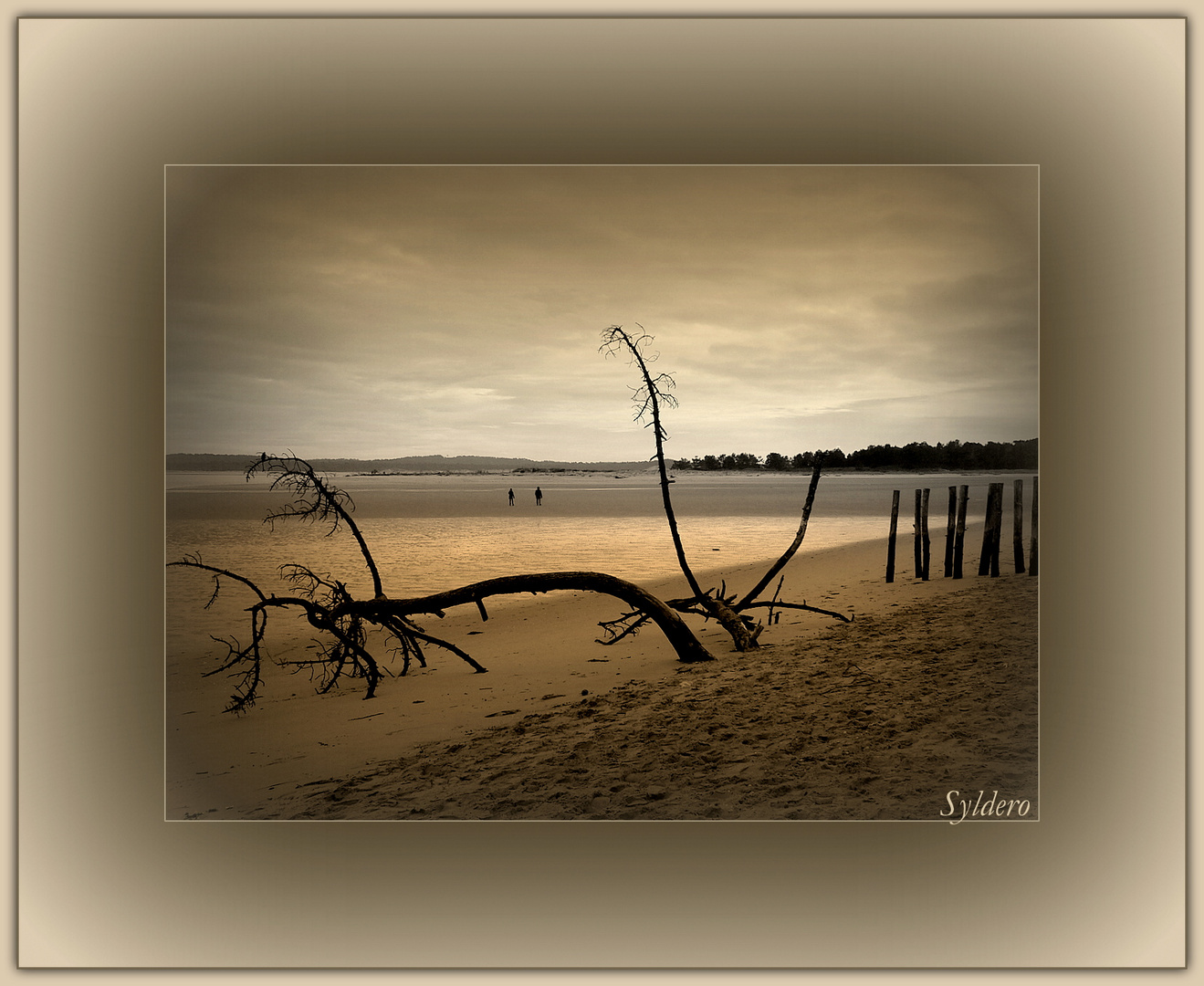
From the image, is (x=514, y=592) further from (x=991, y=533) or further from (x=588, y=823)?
(x=991, y=533)

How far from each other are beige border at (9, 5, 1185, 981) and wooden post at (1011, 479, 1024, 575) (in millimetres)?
360

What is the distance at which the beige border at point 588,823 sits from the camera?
8.32ft

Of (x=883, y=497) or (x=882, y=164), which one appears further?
(x=883, y=497)

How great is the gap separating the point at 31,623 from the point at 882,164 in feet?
13.2

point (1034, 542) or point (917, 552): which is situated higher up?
point (1034, 542)

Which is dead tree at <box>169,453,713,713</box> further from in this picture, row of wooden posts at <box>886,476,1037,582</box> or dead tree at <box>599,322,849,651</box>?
row of wooden posts at <box>886,476,1037,582</box>

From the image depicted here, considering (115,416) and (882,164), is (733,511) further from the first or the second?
(115,416)

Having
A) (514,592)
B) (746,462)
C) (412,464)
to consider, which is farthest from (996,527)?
(412,464)

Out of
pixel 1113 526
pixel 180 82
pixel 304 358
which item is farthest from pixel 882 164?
pixel 180 82

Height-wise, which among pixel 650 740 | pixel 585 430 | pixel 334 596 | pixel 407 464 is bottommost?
pixel 650 740

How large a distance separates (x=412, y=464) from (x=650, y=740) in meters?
1.69

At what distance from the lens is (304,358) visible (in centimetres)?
283

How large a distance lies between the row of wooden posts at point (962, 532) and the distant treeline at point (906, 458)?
15 cm

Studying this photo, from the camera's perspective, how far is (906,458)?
10.0ft
